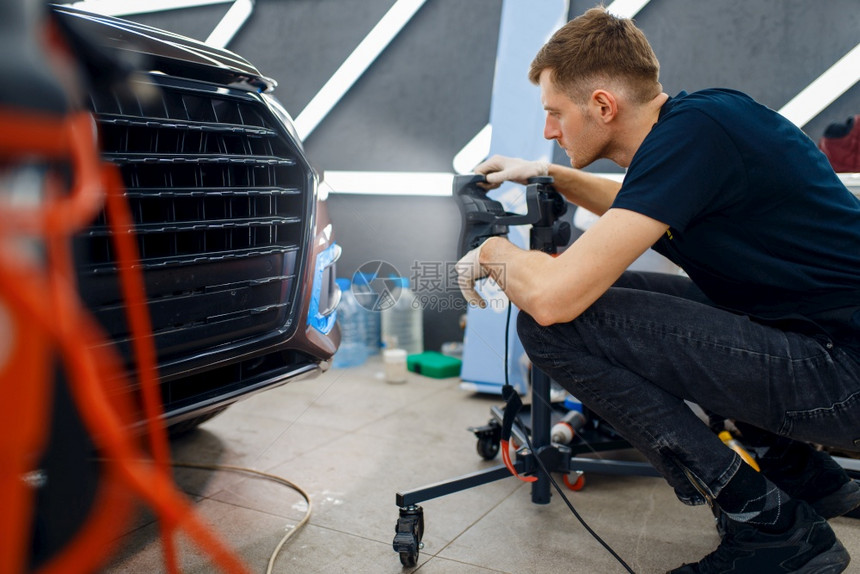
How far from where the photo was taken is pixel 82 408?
582mm

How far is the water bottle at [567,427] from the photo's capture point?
1765 mm

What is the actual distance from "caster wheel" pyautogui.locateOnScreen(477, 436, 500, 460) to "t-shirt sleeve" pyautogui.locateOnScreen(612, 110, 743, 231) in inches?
36.1

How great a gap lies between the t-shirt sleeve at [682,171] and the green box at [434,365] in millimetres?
1671

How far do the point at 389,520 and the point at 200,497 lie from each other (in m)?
0.47

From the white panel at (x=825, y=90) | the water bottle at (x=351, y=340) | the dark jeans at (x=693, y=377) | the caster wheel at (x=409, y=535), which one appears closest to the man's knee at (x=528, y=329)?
the dark jeans at (x=693, y=377)

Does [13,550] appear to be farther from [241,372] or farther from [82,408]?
[241,372]

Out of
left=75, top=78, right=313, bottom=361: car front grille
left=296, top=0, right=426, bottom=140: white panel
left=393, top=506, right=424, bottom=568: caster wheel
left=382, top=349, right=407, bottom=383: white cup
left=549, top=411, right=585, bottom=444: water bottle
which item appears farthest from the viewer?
left=296, top=0, right=426, bottom=140: white panel

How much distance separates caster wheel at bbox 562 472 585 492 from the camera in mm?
1566

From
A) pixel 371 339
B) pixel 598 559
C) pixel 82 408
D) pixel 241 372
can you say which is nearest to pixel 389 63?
pixel 371 339

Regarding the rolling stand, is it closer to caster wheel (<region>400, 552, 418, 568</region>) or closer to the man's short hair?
caster wheel (<region>400, 552, 418, 568</region>)

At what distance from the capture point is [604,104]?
1.26 m

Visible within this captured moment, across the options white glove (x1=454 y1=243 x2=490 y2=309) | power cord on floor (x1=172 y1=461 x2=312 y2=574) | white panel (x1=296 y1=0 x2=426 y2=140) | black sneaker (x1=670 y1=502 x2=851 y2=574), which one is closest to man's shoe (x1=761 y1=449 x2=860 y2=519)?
black sneaker (x1=670 y1=502 x2=851 y2=574)

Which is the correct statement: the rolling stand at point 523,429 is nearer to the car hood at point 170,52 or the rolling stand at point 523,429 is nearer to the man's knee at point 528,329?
the man's knee at point 528,329

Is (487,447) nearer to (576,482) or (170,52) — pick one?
(576,482)
